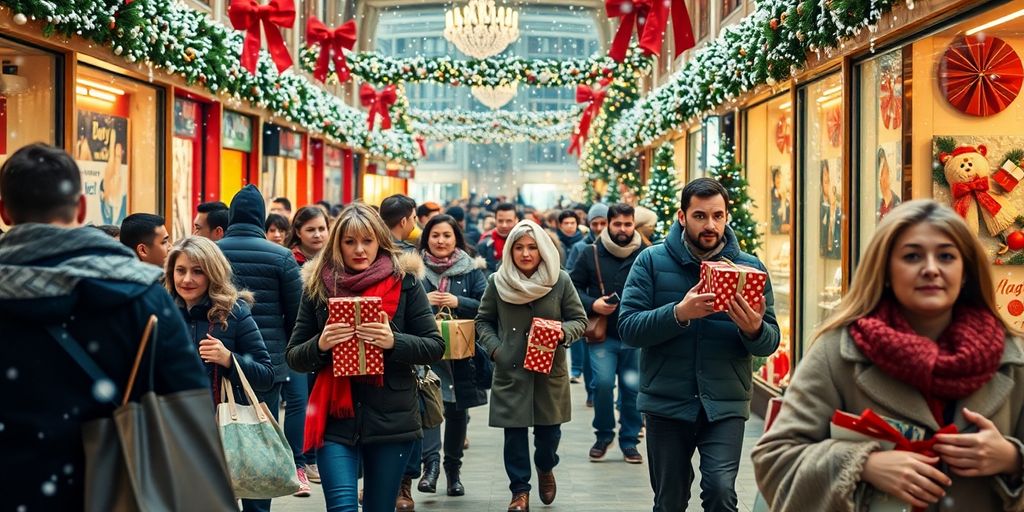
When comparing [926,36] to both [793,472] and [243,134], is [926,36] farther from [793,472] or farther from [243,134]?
[243,134]

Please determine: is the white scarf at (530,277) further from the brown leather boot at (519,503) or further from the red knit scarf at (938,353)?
the red knit scarf at (938,353)

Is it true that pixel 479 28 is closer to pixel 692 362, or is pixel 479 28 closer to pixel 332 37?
pixel 332 37

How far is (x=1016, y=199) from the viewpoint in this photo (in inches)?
307

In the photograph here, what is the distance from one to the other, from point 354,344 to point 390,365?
11.1 inches

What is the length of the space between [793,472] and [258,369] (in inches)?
128

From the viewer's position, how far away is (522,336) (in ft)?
26.0

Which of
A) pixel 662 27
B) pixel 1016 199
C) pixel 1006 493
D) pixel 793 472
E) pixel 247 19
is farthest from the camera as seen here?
pixel 247 19

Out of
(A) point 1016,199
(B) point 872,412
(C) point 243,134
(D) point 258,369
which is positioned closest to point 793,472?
(B) point 872,412

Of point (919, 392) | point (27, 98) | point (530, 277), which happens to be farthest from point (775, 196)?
point (919, 392)

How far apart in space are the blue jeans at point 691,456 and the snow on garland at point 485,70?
1856 centimetres

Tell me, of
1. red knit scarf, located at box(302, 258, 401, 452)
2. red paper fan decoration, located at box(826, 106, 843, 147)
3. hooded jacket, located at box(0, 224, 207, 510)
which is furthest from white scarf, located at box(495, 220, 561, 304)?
hooded jacket, located at box(0, 224, 207, 510)

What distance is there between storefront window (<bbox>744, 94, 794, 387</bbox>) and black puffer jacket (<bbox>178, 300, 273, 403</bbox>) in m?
6.52

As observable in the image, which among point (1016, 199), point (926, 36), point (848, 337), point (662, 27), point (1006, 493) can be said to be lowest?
point (1006, 493)

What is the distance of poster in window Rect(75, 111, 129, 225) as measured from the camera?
443 inches
